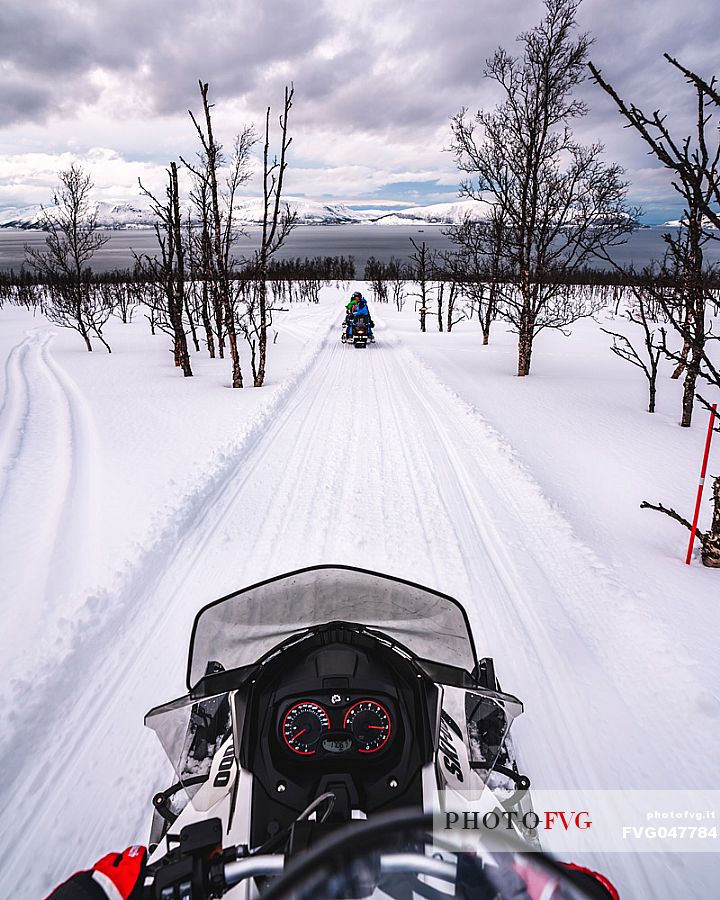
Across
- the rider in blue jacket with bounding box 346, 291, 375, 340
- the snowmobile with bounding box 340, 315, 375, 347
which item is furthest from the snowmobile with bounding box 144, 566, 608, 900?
the rider in blue jacket with bounding box 346, 291, 375, 340

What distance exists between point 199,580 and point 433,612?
3153mm

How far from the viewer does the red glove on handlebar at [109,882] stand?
136 cm

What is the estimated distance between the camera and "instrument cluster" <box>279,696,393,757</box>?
179 cm

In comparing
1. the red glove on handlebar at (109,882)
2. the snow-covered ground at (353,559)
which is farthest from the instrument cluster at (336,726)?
the snow-covered ground at (353,559)

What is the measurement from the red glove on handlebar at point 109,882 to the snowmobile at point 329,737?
0.14ft

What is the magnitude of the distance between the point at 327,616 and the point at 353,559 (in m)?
2.67

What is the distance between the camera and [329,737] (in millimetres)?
1789

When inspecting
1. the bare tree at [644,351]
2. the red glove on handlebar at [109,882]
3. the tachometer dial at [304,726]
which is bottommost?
the red glove on handlebar at [109,882]

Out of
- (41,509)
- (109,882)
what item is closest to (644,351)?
(41,509)

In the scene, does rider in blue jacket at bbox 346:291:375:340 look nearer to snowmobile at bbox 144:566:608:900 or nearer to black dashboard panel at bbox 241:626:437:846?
snowmobile at bbox 144:566:608:900

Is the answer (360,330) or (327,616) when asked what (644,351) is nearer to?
(360,330)

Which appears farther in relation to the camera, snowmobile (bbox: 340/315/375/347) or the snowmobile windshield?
snowmobile (bbox: 340/315/375/347)

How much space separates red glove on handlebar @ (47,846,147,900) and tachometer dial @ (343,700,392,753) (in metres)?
0.74

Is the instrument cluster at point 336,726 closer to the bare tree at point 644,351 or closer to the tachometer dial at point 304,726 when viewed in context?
the tachometer dial at point 304,726
